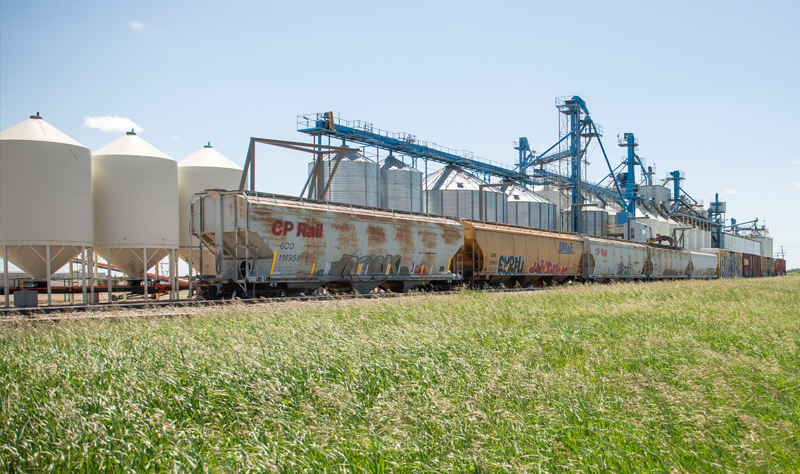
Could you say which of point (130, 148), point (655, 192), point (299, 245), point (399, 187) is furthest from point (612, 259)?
point (655, 192)

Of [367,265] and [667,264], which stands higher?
[367,265]

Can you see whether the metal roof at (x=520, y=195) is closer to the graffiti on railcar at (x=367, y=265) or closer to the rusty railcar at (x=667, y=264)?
the rusty railcar at (x=667, y=264)

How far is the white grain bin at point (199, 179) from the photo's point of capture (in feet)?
A: 84.2

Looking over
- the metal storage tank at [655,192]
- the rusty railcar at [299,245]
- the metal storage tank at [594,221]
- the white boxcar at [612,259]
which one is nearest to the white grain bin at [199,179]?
the rusty railcar at [299,245]

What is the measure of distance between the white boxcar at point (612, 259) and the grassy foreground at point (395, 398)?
23.0m

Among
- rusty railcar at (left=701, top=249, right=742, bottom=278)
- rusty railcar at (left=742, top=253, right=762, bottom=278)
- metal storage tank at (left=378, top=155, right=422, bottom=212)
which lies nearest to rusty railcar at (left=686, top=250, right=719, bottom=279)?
rusty railcar at (left=701, top=249, right=742, bottom=278)

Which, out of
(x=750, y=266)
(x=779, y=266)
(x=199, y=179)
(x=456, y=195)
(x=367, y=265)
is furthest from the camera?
(x=779, y=266)

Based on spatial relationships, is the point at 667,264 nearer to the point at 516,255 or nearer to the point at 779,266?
the point at 516,255

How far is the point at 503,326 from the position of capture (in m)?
9.99

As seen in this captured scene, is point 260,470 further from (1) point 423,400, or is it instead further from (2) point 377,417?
(1) point 423,400

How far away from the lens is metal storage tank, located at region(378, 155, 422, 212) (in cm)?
4522

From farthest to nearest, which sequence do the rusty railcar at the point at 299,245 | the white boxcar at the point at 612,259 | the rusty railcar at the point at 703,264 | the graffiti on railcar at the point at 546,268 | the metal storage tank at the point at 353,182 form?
the rusty railcar at the point at 703,264 < the metal storage tank at the point at 353,182 < the white boxcar at the point at 612,259 < the graffiti on railcar at the point at 546,268 < the rusty railcar at the point at 299,245

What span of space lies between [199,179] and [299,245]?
11026 millimetres

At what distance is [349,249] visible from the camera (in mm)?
19062
